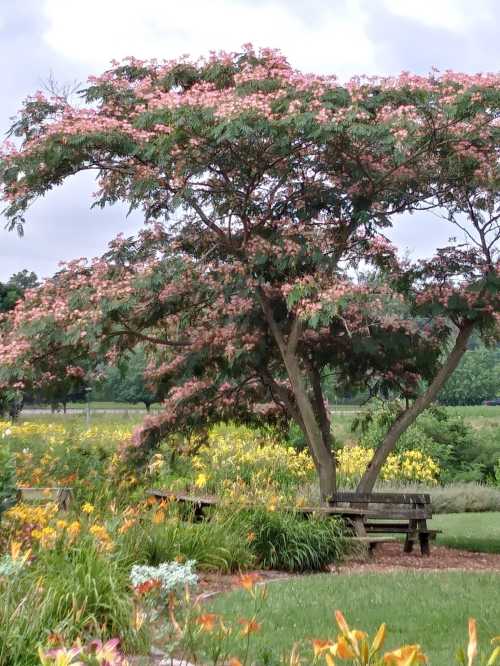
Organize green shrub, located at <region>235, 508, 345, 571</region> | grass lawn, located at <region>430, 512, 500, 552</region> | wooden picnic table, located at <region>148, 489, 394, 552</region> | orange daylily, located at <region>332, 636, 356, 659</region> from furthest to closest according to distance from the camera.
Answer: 1. grass lawn, located at <region>430, 512, 500, 552</region>
2. wooden picnic table, located at <region>148, 489, 394, 552</region>
3. green shrub, located at <region>235, 508, 345, 571</region>
4. orange daylily, located at <region>332, 636, 356, 659</region>

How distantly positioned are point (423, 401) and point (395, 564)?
237 centimetres

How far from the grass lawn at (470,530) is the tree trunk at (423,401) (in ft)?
5.90

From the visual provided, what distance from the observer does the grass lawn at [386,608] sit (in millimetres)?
5441

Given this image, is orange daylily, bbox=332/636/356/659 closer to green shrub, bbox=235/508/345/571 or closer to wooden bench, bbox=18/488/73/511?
wooden bench, bbox=18/488/73/511

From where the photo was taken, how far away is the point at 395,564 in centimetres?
991

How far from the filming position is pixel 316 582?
7.65 meters

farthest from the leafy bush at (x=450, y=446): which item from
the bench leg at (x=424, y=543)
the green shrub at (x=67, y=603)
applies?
the green shrub at (x=67, y=603)

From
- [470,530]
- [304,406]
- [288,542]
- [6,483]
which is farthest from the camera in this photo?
[470,530]

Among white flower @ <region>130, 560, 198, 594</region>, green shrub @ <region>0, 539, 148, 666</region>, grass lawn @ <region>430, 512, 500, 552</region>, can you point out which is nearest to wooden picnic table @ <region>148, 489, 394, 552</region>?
grass lawn @ <region>430, 512, 500, 552</region>

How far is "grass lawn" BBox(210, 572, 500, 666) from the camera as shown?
17.9ft

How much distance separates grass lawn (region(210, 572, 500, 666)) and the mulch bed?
540mm

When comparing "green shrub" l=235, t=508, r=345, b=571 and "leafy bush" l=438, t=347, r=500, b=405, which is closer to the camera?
"green shrub" l=235, t=508, r=345, b=571

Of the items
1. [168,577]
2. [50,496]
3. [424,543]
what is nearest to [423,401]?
[424,543]

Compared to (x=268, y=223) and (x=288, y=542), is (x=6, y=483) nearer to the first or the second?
(x=288, y=542)
